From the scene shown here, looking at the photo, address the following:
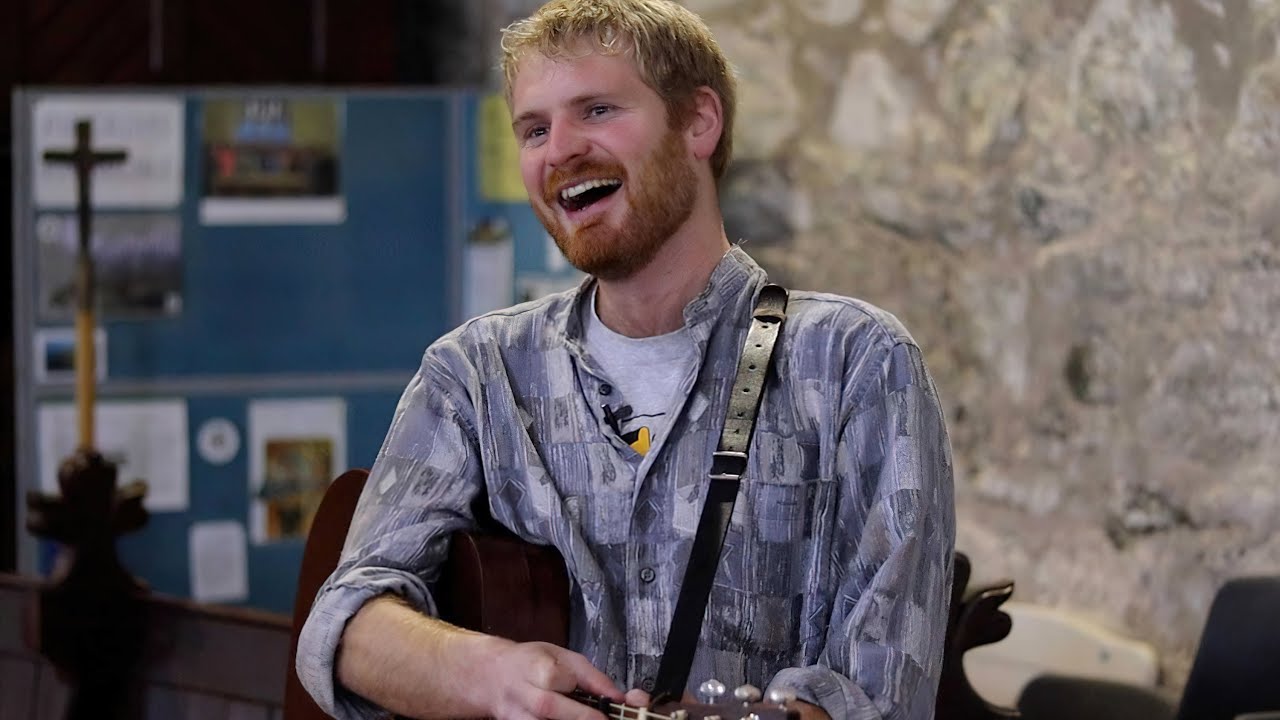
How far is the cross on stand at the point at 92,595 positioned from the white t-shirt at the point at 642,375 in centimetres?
194

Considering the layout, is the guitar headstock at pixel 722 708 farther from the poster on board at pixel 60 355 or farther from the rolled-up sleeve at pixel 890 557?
the poster on board at pixel 60 355

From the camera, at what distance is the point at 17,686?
3777 millimetres

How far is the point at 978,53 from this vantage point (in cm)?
371

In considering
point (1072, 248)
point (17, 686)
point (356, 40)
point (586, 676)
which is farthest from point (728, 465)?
point (356, 40)

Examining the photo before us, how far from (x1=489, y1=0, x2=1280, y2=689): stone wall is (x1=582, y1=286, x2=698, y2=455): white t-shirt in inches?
57.6

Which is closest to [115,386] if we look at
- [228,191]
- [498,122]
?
[228,191]

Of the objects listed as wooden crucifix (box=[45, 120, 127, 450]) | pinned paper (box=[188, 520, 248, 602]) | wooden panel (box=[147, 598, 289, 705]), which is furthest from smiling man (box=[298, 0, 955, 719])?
pinned paper (box=[188, 520, 248, 602])

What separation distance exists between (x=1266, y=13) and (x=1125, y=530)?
1.02m

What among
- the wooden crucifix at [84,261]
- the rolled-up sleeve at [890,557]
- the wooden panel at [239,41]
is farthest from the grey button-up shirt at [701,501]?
the wooden panel at [239,41]

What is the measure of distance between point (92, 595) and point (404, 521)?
1869mm

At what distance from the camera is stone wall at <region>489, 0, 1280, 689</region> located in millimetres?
3055

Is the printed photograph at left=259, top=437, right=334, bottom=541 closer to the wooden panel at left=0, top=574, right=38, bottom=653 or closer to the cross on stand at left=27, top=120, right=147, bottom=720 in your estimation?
the cross on stand at left=27, top=120, right=147, bottom=720

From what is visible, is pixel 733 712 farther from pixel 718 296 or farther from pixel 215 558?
pixel 215 558

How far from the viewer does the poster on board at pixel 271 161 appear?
4676mm
